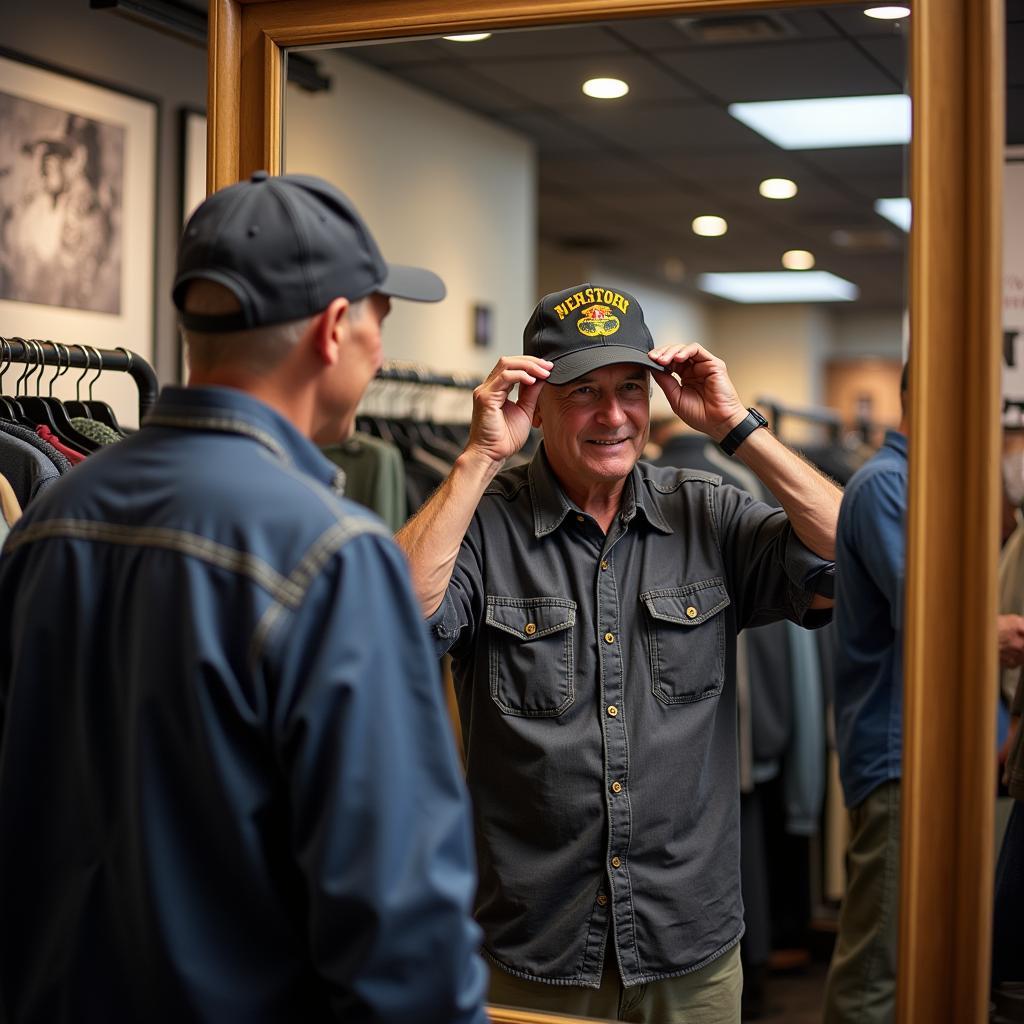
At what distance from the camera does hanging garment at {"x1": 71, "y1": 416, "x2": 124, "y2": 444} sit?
2.22 meters

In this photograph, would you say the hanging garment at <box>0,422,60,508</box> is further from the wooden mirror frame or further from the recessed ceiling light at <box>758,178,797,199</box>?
the recessed ceiling light at <box>758,178,797,199</box>

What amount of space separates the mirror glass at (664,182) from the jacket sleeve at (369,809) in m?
0.80

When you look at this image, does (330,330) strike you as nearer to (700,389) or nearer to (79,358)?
(700,389)

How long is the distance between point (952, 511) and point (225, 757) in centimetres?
87

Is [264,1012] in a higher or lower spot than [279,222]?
lower

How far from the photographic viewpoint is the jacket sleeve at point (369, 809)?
98cm

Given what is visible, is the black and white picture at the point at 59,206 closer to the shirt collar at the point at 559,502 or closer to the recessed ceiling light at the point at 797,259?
the shirt collar at the point at 559,502

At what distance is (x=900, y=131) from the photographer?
1.58 metres

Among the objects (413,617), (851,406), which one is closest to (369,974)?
(413,617)

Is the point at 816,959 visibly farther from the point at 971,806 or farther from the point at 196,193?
the point at 196,193

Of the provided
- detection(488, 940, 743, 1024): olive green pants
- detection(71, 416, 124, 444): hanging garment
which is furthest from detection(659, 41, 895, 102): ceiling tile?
detection(71, 416, 124, 444): hanging garment

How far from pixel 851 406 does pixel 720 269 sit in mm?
3353

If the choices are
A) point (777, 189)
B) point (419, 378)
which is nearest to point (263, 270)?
point (419, 378)

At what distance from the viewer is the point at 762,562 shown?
181 cm
